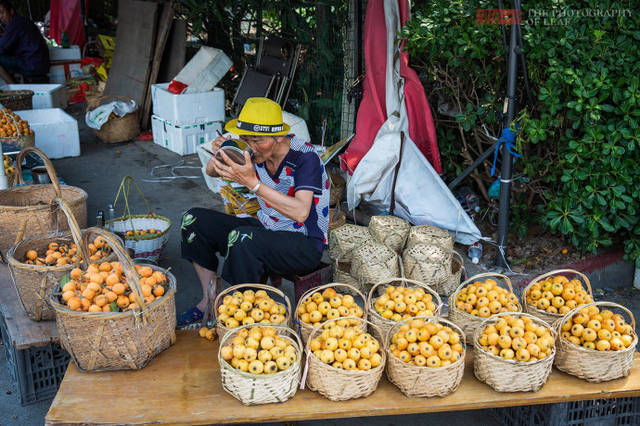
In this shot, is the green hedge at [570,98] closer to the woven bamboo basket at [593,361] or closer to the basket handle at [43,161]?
the woven bamboo basket at [593,361]

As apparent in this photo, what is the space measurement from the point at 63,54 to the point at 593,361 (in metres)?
10.7

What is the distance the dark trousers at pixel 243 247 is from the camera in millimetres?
3238

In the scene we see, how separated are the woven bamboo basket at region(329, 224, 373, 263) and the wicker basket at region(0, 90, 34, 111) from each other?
4.85m

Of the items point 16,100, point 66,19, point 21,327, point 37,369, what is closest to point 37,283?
point 21,327

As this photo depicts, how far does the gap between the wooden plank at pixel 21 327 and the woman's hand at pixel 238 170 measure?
3.79ft

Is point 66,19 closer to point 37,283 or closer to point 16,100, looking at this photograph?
point 16,100

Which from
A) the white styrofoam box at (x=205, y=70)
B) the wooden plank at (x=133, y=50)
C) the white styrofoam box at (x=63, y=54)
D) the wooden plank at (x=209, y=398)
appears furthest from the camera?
the white styrofoam box at (x=63, y=54)

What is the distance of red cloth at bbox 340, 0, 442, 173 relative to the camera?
5039 mm

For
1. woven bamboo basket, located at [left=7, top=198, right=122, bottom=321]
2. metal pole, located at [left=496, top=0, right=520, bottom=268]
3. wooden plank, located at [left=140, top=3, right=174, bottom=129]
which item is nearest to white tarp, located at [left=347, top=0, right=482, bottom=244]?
metal pole, located at [left=496, top=0, right=520, bottom=268]

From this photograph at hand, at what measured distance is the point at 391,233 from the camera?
14.3 feet

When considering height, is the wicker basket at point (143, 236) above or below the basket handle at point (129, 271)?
below

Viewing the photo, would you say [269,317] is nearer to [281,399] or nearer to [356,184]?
[281,399]

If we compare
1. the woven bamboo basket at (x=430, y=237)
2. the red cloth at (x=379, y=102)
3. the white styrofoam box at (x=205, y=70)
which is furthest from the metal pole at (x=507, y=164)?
the white styrofoam box at (x=205, y=70)

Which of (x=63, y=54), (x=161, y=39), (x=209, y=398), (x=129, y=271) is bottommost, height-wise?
(x=209, y=398)
